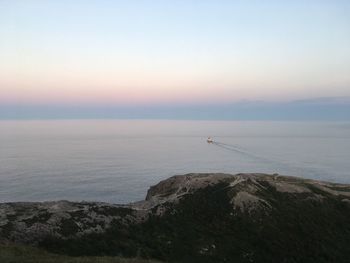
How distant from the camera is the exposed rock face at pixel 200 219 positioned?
4144 centimetres

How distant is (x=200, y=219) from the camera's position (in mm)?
50719

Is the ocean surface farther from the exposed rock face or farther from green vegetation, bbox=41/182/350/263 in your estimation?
green vegetation, bbox=41/182/350/263

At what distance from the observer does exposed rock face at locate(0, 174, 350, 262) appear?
4144cm

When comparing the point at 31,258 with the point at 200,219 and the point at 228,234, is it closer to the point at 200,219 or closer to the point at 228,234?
the point at 228,234

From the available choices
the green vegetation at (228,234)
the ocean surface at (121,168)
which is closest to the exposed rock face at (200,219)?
the green vegetation at (228,234)

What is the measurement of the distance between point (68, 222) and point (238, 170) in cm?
10388

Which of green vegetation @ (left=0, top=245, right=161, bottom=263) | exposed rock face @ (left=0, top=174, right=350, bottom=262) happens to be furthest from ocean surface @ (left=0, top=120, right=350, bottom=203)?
green vegetation @ (left=0, top=245, right=161, bottom=263)

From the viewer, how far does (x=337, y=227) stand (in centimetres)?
5591

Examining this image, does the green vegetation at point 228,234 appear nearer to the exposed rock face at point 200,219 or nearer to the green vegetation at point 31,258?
the exposed rock face at point 200,219

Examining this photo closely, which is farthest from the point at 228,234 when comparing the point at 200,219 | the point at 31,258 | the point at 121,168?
the point at 121,168

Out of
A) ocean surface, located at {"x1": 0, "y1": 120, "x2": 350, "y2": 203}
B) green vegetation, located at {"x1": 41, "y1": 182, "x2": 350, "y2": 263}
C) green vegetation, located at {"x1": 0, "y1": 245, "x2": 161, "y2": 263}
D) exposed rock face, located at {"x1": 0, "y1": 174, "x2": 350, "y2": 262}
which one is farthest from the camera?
ocean surface, located at {"x1": 0, "y1": 120, "x2": 350, "y2": 203}

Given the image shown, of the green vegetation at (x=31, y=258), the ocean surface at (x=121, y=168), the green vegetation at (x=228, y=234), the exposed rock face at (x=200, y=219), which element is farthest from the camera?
the ocean surface at (x=121, y=168)

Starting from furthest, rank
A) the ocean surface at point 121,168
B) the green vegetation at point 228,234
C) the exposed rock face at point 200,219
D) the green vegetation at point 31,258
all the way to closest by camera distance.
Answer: the ocean surface at point 121,168 → the green vegetation at point 228,234 → the exposed rock face at point 200,219 → the green vegetation at point 31,258

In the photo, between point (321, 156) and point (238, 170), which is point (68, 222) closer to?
point (238, 170)
